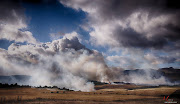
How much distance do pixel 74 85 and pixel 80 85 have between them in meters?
10.3

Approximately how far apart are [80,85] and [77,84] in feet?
19.9

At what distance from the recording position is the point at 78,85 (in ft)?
641

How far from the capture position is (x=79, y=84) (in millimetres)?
198000

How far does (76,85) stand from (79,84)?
453cm

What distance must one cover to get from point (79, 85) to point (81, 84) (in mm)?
3707

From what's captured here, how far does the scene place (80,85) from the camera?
195m

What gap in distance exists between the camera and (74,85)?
19938cm

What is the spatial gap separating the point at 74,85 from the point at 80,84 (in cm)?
909

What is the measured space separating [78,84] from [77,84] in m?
1.46

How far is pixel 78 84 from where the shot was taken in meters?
198

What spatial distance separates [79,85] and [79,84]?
10.1ft

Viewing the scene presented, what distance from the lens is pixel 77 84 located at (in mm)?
198500

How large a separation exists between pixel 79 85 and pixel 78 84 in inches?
155
